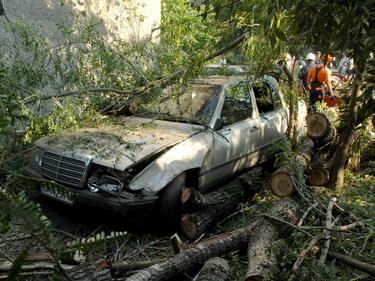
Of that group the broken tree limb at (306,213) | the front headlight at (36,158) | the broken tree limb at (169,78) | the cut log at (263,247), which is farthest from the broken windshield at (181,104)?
the cut log at (263,247)

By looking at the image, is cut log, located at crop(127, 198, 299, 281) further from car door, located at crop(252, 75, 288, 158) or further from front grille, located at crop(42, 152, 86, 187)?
car door, located at crop(252, 75, 288, 158)

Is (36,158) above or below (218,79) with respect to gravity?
below

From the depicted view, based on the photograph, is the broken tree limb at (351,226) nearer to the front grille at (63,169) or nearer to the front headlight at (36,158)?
the front grille at (63,169)

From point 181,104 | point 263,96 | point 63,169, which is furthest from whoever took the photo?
point 263,96

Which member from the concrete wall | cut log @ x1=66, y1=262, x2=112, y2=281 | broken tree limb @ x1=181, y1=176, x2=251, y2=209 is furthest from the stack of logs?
the concrete wall

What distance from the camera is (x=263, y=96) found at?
6.48 m

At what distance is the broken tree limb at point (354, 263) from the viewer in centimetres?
339

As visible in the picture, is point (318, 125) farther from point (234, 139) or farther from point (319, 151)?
point (234, 139)

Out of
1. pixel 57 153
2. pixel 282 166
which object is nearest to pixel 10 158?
pixel 57 153

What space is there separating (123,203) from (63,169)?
88 centimetres

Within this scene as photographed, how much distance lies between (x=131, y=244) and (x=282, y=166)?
2068 millimetres

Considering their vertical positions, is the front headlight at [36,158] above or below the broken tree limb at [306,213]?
above

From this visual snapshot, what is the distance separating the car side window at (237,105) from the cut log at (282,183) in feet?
3.31

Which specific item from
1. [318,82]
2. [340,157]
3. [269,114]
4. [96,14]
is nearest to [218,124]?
[269,114]
